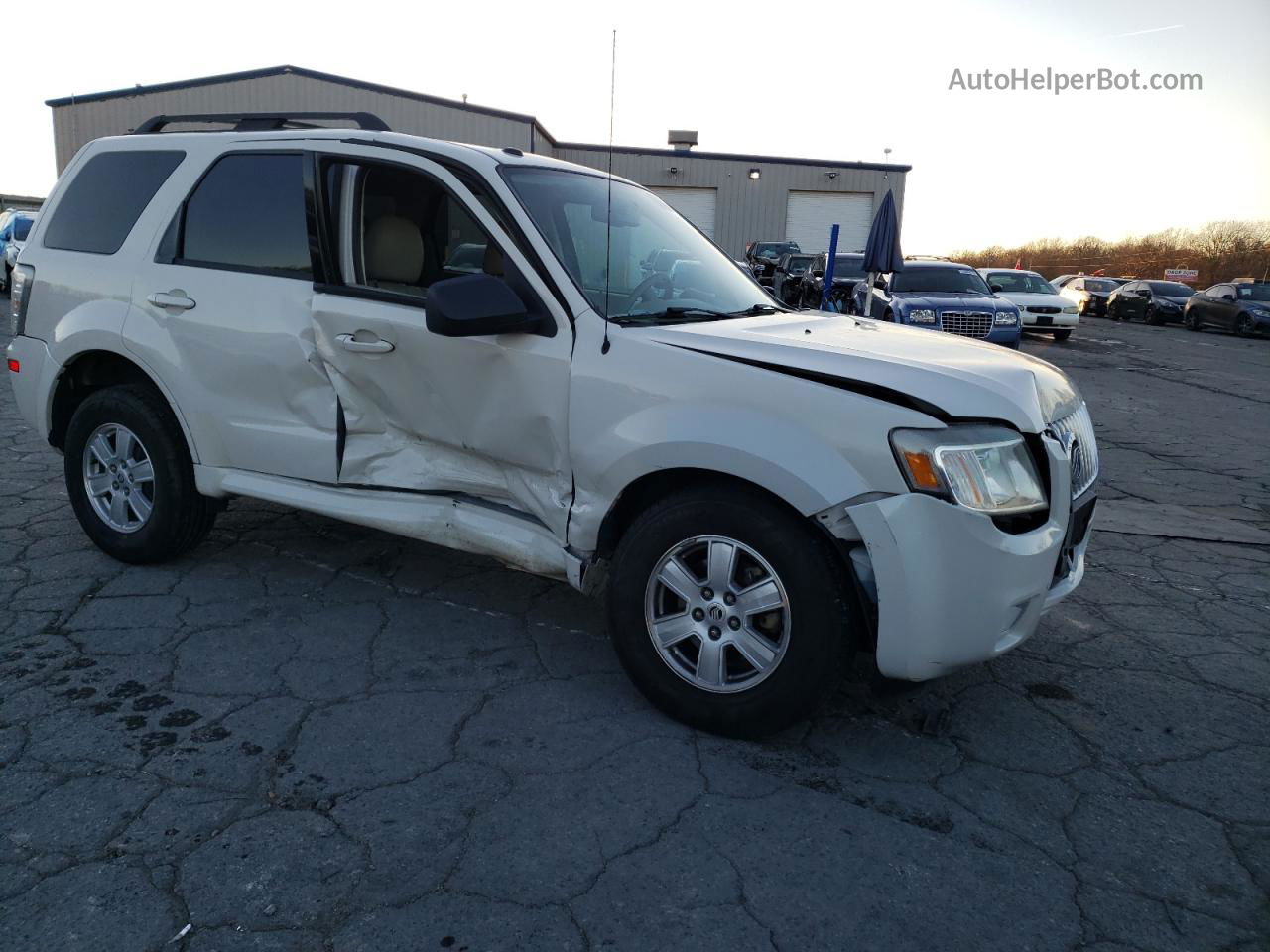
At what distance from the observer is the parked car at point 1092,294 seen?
101 ft

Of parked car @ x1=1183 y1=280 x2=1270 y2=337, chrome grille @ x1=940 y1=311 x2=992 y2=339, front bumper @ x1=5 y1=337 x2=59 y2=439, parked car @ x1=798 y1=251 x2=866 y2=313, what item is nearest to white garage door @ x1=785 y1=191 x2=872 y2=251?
parked car @ x1=1183 y1=280 x2=1270 y2=337

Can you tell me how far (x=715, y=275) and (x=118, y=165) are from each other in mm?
2813

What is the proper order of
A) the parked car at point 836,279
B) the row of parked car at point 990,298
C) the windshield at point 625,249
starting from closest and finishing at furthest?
the windshield at point 625,249, the row of parked car at point 990,298, the parked car at point 836,279

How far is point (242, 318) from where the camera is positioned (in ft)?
12.6

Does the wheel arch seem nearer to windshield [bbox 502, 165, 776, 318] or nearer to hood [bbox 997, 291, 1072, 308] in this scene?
windshield [bbox 502, 165, 776, 318]

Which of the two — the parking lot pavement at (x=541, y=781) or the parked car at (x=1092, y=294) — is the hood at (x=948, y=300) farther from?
the parked car at (x=1092, y=294)

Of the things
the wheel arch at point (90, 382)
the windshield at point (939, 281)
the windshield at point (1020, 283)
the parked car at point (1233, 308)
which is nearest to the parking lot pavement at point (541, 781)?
the wheel arch at point (90, 382)

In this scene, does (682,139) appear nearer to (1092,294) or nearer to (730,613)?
(1092,294)

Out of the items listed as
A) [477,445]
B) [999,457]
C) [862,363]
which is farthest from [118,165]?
[999,457]

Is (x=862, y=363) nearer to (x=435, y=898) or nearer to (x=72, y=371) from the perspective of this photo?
(x=435, y=898)

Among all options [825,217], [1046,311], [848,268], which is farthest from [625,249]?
[825,217]

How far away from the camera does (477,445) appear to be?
11.4 feet

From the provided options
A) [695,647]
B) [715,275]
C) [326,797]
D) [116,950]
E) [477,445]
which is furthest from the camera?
[715,275]

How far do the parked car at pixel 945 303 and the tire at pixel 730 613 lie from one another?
1082 cm
